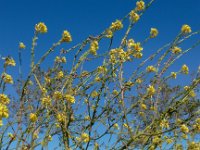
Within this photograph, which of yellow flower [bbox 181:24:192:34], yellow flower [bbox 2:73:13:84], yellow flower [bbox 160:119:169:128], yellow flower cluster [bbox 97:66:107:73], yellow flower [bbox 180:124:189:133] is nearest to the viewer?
yellow flower [bbox 2:73:13:84]

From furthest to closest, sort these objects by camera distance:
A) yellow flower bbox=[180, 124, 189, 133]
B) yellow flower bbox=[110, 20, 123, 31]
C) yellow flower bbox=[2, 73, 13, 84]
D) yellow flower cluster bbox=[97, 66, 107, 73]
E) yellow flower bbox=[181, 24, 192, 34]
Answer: yellow flower bbox=[181, 24, 192, 34] → yellow flower bbox=[110, 20, 123, 31] → yellow flower cluster bbox=[97, 66, 107, 73] → yellow flower bbox=[180, 124, 189, 133] → yellow flower bbox=[2, 73, 13, 84]

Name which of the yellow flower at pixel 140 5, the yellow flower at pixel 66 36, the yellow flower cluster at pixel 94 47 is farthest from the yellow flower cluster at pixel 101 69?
the yellow flower at pixel 140 5

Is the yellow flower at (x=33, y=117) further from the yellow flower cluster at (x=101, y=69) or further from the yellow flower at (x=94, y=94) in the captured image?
the yellow flower cluster at (x=101, y=69)

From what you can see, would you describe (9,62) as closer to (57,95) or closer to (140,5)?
(57,95)

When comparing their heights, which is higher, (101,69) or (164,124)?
(101,69)

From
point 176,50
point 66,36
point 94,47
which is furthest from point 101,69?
point 176,50

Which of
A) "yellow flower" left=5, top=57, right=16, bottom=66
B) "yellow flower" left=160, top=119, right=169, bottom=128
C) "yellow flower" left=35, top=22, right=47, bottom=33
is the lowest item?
"yellow flower" left=160, top=119, right=169, bottom=128

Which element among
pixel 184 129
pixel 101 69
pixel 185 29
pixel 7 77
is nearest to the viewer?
pixel 7 77

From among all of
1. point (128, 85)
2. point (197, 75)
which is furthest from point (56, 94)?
point (197, 75)

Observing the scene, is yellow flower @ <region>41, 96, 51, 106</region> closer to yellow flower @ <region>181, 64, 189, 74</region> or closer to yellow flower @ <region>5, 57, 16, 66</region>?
yellow flower @ <region>5, 57, 16, 66</region>

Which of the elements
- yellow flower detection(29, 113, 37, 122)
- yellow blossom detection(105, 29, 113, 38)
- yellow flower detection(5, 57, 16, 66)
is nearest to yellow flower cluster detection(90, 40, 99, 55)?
yellow blossom detection(105, 29, 113, 38)

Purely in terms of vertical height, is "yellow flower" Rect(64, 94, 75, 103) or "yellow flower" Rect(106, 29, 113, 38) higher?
"yellow flower" Rect(106, 29, 113, 38)

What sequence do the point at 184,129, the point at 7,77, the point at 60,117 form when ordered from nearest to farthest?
the point at 7,77, the point at 60,117, the point at 184,129

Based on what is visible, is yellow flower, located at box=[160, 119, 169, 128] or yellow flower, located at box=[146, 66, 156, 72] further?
yellow flower, located at box=[146, 66, 156, 72]
